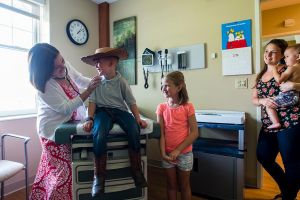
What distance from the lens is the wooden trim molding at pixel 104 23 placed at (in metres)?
3.30

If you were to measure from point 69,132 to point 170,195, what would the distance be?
0.86 meters

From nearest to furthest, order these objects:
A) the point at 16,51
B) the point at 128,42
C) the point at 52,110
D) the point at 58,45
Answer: the point at 52,110 → the point at 16,51 → the point at 58,45 → the point at 128,42

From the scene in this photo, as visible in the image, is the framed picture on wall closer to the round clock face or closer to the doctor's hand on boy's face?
the round clock face

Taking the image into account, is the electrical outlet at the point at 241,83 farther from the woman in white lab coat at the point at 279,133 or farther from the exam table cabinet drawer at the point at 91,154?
the exam table cabinet drawer at the point at 91,154

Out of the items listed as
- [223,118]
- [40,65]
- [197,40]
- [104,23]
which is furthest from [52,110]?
[104,23]

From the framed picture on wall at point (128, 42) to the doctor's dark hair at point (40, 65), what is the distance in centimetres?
174

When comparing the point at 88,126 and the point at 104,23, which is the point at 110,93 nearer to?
the point at 88,126

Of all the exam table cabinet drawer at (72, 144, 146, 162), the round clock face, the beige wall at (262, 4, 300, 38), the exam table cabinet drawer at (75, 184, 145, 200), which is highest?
the beige wall at (262, 4, 300, 38)

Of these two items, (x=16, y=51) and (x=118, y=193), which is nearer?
(x=118, y=193)

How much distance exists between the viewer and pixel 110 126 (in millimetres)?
1230

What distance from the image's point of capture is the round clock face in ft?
9.46

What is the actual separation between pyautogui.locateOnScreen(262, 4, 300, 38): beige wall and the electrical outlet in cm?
223

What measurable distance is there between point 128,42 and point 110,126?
7.01ft

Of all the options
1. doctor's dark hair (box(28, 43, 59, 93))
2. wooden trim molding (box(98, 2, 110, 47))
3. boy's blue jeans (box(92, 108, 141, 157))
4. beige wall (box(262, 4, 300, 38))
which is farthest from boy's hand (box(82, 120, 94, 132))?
beige wall (box(262, 4, 300, 38))
